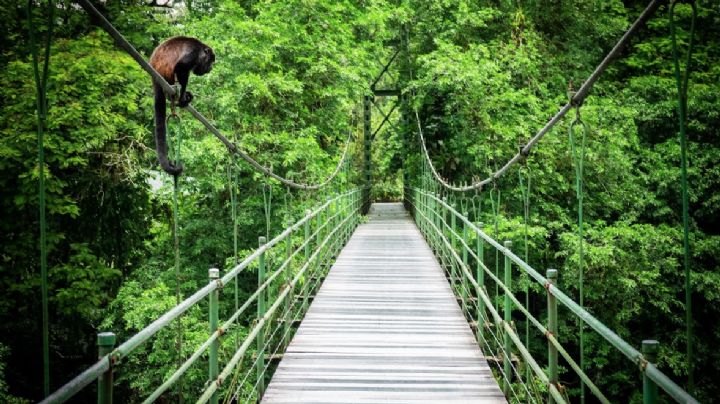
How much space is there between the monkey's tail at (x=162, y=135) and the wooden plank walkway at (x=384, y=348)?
1562 millimetres

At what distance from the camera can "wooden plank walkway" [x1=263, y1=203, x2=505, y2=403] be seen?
145 inches

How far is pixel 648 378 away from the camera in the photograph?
1.67m

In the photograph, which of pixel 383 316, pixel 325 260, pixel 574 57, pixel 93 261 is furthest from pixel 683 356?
pixel 93 261

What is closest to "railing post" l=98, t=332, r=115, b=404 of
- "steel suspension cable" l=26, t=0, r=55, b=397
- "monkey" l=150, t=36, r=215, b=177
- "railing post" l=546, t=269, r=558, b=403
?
"steel suspension cable" l=26, t=0, r=55, b=397

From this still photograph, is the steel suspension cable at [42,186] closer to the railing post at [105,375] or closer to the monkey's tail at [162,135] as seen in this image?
the railing post at [105,375]

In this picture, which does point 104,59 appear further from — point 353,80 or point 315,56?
point 353,80

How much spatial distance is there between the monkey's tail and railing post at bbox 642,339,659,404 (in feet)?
7.01

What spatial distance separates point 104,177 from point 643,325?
37.7 feet

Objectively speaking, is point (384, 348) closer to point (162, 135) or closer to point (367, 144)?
point (162, 135)

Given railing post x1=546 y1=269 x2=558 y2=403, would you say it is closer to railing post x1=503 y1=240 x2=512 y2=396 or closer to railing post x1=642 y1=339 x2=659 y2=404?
railing post x1=503 y1=240 x2=512 y2=396

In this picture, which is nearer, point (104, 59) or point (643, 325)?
point (104, 59)

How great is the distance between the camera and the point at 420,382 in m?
3.83

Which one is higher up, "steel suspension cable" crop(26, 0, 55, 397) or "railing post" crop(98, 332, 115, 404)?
"steel suspension cable" crop(26, 0, 55, 397)

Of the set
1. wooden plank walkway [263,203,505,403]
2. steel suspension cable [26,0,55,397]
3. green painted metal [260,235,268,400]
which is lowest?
wooden plank walkway [263,203,505,403]
